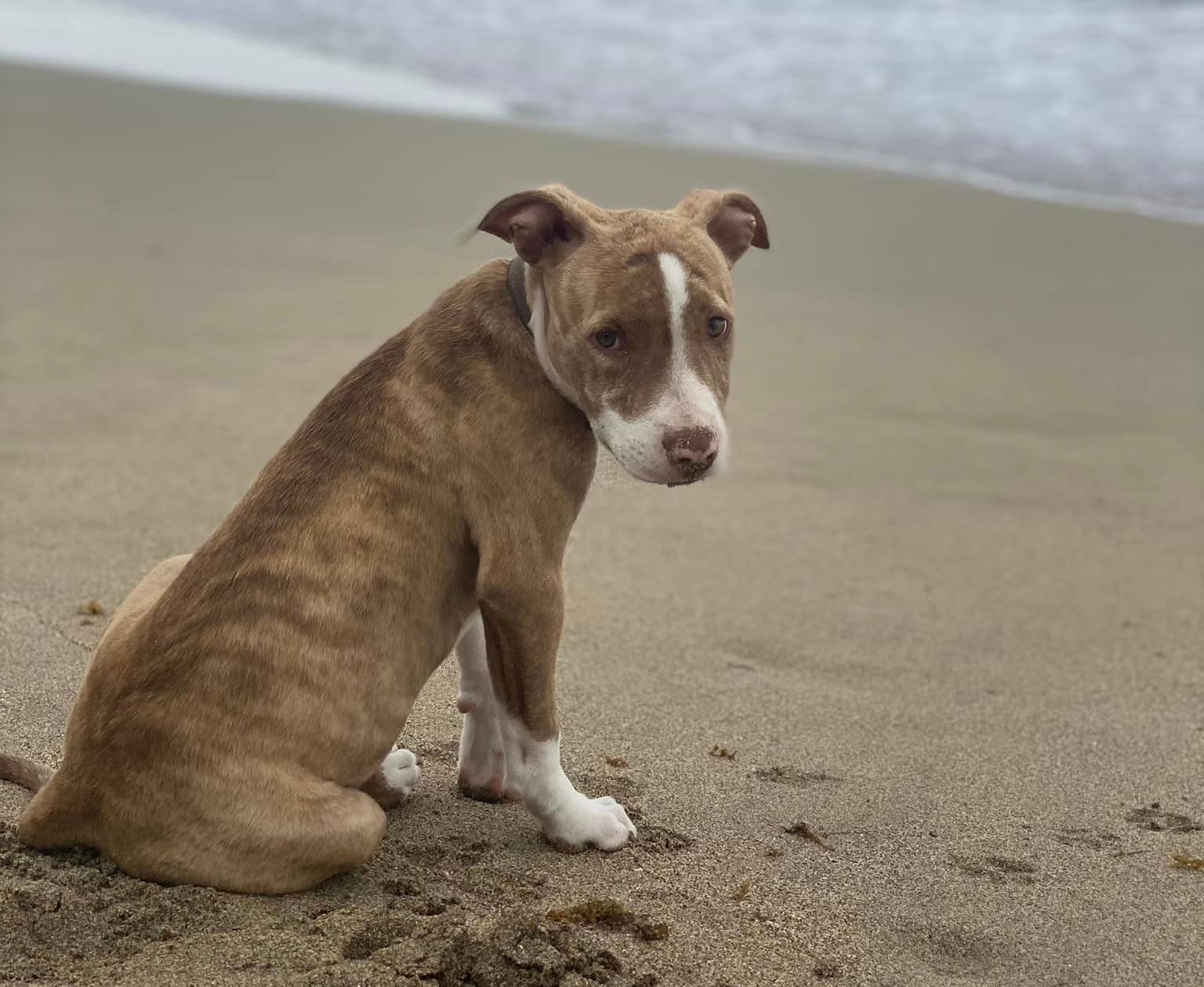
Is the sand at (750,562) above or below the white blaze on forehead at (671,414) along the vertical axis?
below

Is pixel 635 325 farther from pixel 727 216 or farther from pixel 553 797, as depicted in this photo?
pixel 553 797

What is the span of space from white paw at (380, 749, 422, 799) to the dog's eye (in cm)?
113

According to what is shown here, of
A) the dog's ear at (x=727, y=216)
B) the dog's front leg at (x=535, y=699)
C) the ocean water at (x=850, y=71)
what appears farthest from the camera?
the ocean water at (x=850, y=71)

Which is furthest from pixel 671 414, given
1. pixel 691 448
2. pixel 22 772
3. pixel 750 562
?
pixel 750 562

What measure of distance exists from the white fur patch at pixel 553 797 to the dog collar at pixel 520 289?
893mm

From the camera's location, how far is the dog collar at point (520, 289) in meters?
3.43

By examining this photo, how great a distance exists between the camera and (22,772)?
11.6 feet

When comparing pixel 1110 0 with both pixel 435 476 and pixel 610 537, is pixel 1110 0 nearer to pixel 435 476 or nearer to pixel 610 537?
pixel 610 537

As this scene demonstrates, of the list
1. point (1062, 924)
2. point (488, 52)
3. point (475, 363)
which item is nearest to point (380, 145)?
point (488, 52)

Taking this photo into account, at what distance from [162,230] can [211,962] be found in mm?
6797

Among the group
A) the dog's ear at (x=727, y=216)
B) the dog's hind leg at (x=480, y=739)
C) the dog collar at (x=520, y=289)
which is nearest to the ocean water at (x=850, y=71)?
the dog's ear at (x=727, y=216)

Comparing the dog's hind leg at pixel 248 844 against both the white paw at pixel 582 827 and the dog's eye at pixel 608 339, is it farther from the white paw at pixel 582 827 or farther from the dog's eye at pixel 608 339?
the dog's eye at pixel 608 339

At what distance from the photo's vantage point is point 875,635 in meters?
5.02

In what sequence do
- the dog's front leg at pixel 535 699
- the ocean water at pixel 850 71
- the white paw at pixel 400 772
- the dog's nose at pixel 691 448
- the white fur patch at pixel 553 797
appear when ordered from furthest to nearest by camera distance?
1. the ocean water at pixel 850 71
2. the white paw at pixel 400 772
3. the white fur patch at pixel 553 797
4. the dog's front leg at pixel 535 699
5. the dog's nose at pixel 691 448
